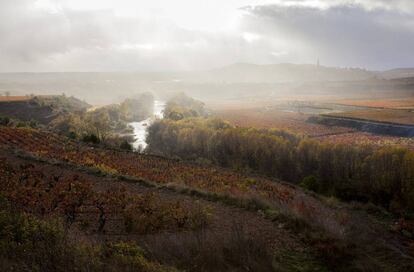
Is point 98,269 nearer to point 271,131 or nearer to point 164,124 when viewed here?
point 271,131

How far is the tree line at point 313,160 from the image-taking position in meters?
40.8

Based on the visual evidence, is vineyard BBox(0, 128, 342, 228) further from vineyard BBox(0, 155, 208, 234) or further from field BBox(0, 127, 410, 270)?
vineyard BBox(0, 155, 208, 234)

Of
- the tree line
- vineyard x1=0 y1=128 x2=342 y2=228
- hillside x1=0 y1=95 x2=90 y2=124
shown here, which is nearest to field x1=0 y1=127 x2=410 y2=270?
vineyard x1=0 y1=128 x2=342 y2=228

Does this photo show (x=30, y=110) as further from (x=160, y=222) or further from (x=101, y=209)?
(x=160, y=222)

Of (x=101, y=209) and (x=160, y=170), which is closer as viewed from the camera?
(x=101, y=209)

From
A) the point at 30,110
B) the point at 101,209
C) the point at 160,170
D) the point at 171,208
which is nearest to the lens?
the point at 101,209

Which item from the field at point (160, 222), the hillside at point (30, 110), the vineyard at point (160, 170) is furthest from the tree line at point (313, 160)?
the hillside at point (30, 110)

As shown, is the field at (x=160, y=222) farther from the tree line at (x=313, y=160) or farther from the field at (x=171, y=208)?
the tree line at (x=313, y=160)

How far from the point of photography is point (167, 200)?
19.3 meters

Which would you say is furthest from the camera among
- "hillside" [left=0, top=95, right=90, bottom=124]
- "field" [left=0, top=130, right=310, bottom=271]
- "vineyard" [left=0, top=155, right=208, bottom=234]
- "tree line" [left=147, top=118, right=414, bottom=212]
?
"hillside" [left=0, top=95, right=90, bottom=124]

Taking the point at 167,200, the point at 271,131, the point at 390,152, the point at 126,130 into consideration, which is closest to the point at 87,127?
the point at 126,130

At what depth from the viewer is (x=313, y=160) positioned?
50938 mm

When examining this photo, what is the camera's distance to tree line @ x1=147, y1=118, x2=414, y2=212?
4075cm

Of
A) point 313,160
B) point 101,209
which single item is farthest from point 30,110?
point 101,209
